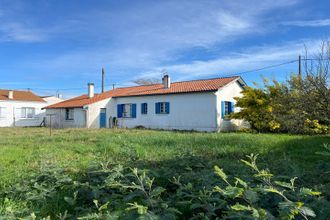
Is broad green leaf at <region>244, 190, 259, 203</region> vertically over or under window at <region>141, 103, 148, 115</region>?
under

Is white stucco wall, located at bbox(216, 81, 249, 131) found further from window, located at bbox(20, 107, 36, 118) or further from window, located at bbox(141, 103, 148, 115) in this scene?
window, located at bbox(20, 107, 36, 118)

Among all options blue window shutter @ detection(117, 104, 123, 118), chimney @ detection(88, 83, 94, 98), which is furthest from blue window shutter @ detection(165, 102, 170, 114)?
chimney @ detection(88, 83, 94, 98)

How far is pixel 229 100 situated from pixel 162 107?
5217mm

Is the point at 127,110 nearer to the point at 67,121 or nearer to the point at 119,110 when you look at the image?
the point at 119,110

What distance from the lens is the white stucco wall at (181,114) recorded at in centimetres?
1995

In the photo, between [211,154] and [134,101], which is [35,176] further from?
[134,101]

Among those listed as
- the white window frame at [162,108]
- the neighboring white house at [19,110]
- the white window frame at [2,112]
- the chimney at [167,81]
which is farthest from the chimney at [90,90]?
the white window frame at [2,112]

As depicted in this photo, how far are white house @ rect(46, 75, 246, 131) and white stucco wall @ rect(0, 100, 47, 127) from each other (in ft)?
24.9

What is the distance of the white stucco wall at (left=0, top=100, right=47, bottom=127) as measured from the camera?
31.9 meters

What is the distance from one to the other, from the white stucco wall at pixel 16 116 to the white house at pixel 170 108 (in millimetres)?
7587

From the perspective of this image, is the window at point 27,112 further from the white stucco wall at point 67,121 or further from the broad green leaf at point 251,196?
the broad green leaf at point 251,196

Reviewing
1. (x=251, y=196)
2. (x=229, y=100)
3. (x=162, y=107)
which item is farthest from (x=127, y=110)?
(x=251, y=196)

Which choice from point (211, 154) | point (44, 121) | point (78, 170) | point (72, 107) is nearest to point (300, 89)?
point (211, 154)

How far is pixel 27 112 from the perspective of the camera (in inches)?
1345
